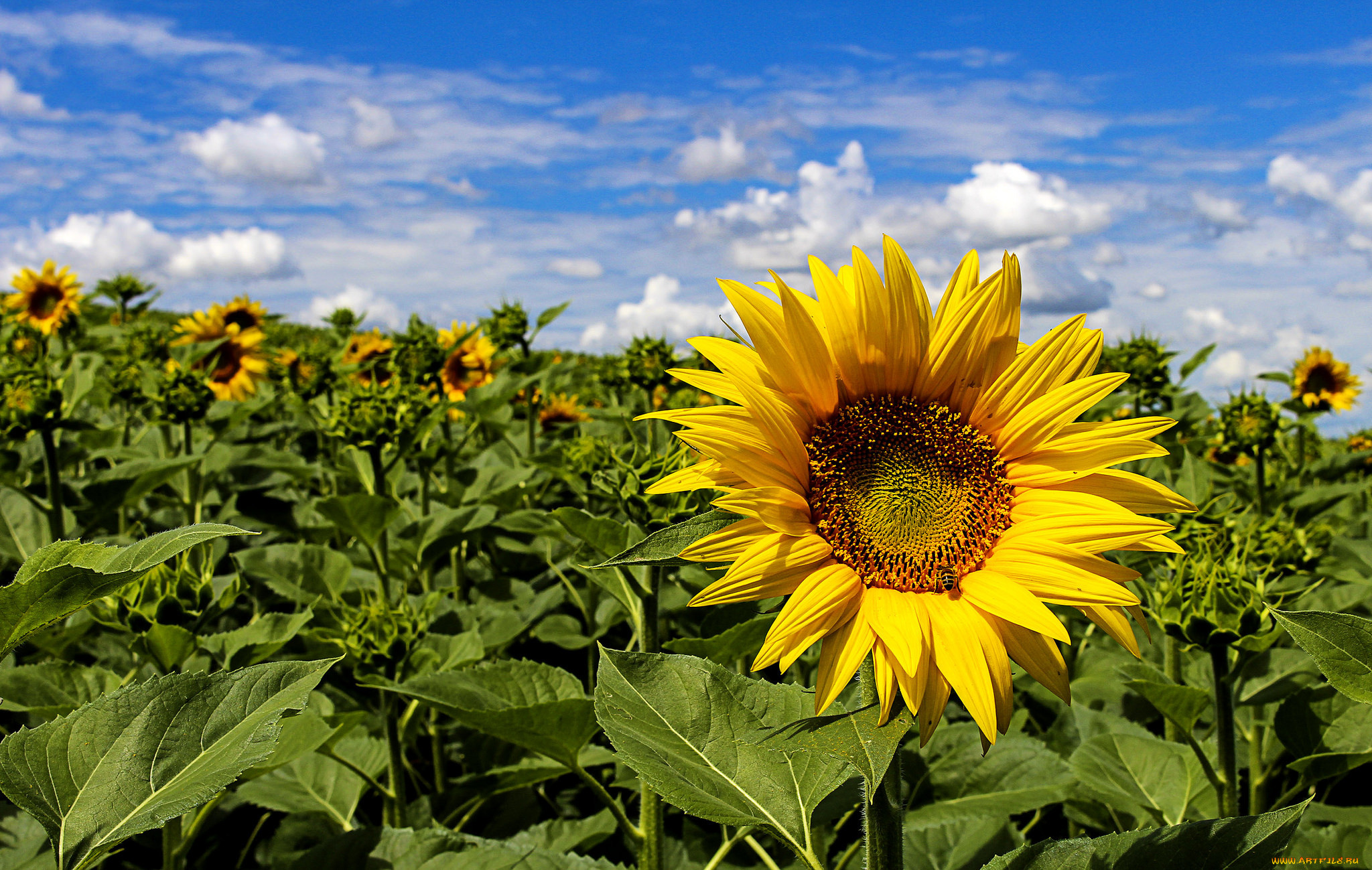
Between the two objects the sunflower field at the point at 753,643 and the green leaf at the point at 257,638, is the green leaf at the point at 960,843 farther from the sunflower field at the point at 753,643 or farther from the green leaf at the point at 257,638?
the green leaf at the point at 257,638

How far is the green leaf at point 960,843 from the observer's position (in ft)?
6.70

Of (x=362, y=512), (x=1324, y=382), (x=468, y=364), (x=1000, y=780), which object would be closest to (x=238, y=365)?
(x=468, y=364)

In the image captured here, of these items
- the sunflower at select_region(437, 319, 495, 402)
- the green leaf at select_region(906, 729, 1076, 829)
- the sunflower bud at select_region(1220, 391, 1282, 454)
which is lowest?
the green leaf at select_region(906, 729, 1076, 829)

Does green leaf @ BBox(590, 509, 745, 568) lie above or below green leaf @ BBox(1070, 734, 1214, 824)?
above

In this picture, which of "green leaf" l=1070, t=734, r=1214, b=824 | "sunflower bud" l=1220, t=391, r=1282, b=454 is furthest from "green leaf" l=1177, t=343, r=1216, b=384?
"green leaf" l=1070, t=734, r=1214, b=824

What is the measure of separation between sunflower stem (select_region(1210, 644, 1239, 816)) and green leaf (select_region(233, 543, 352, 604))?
2.51m

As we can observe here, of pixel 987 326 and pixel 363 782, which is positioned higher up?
pixel 987 326

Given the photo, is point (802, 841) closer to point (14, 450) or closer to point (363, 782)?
point (363, 782)

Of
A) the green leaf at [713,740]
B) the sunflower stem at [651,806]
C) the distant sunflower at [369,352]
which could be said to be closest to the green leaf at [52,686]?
the sunflower stem at [651,806]

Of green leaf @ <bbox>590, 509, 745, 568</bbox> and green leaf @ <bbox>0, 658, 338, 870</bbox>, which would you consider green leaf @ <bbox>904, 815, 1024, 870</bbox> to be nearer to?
green leaf @ <bbox>590, 509, 745, 568</bbox>

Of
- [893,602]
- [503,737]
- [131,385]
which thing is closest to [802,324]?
[893,602]

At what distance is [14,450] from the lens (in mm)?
4488

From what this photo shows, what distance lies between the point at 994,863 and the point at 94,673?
2.03 meters

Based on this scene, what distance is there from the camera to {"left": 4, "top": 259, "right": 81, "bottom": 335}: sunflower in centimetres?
684
